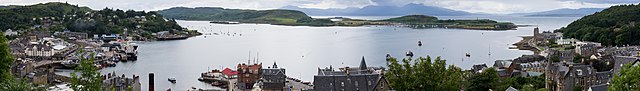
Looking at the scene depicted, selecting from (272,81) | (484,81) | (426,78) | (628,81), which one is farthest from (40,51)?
(628,81)

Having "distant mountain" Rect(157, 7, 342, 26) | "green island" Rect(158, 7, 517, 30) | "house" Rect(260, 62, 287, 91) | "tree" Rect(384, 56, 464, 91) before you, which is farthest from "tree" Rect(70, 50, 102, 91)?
"distant mountain" Rect(157, 7, 342, 26)

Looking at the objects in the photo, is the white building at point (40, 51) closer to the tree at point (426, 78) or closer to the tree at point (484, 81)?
the tree at point (484, 81)

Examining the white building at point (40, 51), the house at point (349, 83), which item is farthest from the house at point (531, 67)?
the white building at point (40, 51)

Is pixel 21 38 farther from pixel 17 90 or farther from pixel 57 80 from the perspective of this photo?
pixel 17 90

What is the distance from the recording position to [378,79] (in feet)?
55.1

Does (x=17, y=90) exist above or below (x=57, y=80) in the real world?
above

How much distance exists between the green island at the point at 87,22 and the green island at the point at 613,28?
38.6m

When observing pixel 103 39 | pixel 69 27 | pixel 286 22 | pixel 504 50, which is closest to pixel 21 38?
pixel 103 39

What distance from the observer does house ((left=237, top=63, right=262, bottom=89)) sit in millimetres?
24062

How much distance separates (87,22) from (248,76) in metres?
48.0

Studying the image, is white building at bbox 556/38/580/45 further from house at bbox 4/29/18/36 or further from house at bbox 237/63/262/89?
house at bbox 4/29/18/36

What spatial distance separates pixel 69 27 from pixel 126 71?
3593 centimetres

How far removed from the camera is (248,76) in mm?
24172

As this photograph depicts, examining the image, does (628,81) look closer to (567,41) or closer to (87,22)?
(567,41)
